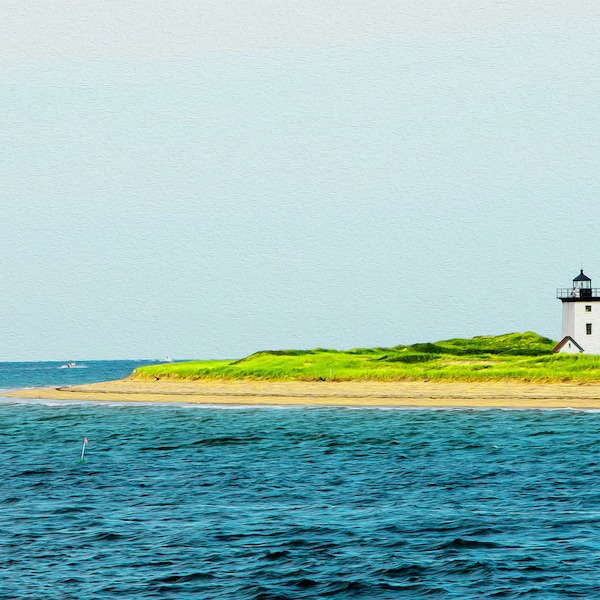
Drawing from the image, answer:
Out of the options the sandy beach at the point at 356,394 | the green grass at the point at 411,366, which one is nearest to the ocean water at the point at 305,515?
the sandy beach at the point at 356,394

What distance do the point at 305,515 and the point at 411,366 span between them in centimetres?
5894

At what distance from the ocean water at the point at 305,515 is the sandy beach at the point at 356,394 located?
56.3 ft

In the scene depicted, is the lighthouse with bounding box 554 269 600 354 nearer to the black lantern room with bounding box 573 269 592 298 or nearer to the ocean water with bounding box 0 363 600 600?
the black lantern room with bounding box 573 269 592 298

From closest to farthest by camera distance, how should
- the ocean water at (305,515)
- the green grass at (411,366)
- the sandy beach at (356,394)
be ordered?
the ocean water at (305,515)
the sandy beach at (356,394)
the green grass at (411,366)

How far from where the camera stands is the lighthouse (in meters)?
92.8

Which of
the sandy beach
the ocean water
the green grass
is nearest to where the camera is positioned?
the ocean water

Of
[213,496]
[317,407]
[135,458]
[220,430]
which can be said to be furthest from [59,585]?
[317,407]

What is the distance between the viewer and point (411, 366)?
85375mm

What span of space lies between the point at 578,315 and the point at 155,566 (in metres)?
78.3

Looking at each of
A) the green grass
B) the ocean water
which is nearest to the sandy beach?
the green grass

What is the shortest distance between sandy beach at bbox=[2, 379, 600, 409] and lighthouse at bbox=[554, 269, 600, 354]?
1967 centimetres

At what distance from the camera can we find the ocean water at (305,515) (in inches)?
801

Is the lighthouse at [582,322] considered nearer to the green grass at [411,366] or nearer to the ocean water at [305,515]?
the green grass at [411,366]

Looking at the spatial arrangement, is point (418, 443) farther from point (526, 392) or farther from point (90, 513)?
point (526, 392)
